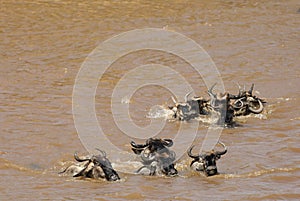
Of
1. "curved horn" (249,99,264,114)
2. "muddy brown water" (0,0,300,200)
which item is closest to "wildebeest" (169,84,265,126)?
"curved horn" (249,99,264,114)

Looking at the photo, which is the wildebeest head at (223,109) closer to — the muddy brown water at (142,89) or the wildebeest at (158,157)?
the muddy brown water at (142,89)

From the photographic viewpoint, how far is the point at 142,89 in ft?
45.8

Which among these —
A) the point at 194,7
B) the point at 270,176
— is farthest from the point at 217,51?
the point at 270,176

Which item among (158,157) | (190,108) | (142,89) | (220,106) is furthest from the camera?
(142,89)

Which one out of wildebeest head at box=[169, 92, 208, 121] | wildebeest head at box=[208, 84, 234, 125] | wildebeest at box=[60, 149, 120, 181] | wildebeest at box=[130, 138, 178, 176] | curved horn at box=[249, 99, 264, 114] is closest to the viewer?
wildebeest at box=[60, 149, 120, 181]

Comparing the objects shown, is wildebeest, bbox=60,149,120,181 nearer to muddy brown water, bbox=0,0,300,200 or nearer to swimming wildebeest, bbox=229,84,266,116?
muddy brown water, bbox=0,0,300,200

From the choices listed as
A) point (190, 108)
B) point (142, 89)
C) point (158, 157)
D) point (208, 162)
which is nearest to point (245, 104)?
point (190, 108)

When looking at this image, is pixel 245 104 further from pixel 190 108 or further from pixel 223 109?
pixel 190 108

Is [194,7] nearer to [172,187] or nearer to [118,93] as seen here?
[118,93]

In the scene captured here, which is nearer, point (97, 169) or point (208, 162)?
point (97, 169)

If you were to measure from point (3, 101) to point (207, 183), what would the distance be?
537cm

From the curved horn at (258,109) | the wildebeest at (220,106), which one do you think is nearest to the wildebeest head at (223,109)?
the wildebeest at (220,106)

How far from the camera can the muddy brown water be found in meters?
8.26

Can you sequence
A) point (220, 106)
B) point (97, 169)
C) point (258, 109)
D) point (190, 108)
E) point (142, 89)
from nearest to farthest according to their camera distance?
point (97, 169) < point (220, 106) < point (190, 108) < point (258, 109) < point (142, 89)
